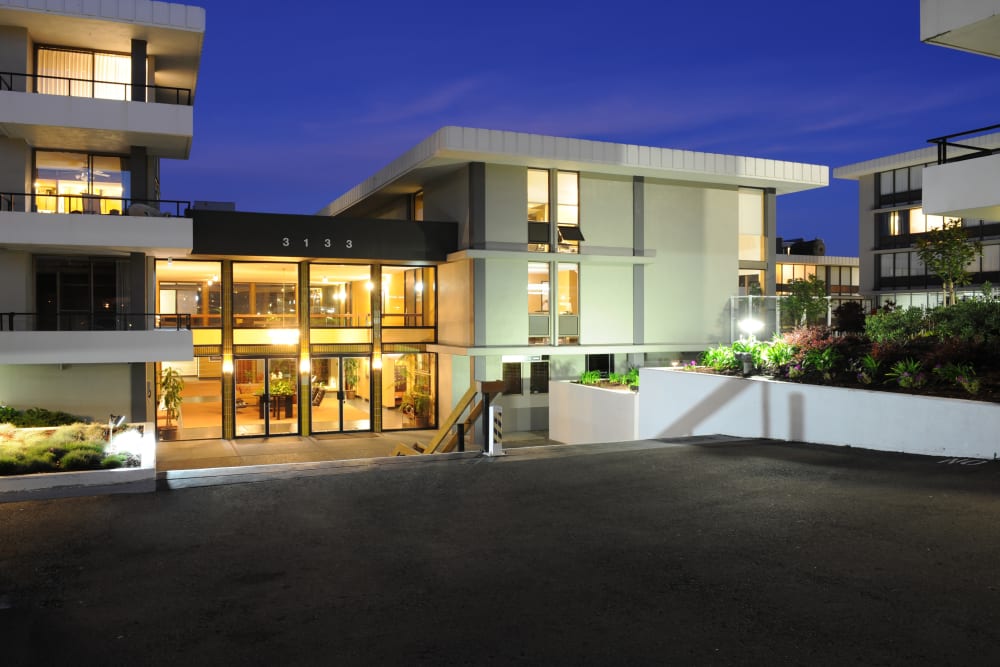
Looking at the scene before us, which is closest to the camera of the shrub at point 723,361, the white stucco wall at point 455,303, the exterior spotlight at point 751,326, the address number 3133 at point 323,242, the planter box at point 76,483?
the planter box at point 76,483

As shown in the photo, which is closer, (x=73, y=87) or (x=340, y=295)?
(x=73, y=87)

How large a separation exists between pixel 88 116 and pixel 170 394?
9191 mm

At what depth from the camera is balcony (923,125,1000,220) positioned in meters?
12.6

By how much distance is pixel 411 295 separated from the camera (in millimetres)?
28453

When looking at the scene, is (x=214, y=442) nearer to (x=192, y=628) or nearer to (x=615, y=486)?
(x=615, y=486)

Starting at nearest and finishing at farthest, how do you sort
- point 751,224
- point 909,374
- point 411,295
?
point 909,374 → point 411,295 → point 751,224

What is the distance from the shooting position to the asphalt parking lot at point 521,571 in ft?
17.8

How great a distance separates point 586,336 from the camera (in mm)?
26766

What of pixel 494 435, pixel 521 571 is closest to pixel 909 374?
pixel 494 435

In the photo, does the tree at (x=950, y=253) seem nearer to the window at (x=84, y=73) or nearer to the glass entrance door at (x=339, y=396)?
the glass entrance door at (x=339, y=396)

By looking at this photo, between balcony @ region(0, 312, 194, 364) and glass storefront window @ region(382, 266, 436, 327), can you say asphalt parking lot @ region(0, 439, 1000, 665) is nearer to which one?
balcony @ region(0, 312, 194, 364)

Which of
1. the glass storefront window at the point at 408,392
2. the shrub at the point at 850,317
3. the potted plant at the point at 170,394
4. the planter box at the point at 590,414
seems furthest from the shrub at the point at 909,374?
the potted plant at the point at 170,394

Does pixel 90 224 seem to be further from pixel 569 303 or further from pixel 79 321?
pixel 569 303

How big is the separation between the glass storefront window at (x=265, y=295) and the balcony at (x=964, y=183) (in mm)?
19312
